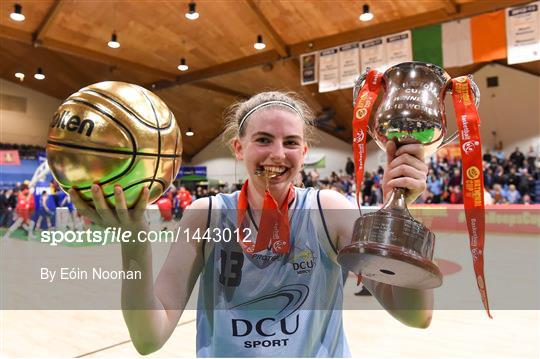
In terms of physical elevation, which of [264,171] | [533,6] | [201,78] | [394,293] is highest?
[201,78]

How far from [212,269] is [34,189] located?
11.2 meters

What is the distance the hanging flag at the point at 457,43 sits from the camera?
24.1ft

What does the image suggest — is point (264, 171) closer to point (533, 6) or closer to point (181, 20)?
point (533, 6)

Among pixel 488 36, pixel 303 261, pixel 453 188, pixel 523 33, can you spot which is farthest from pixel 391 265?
pixel 453 188

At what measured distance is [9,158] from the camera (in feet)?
50.6

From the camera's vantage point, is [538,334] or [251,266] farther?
[538,334]

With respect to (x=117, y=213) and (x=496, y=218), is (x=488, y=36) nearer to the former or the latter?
(x=496, y=218)

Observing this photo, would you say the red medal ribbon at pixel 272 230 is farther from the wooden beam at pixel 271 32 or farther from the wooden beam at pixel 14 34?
the wooden beam at pixel 14 34

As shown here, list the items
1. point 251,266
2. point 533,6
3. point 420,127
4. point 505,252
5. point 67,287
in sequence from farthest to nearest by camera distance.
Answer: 1. point 533,6
2. point 505,252
3. point 67,287
4. point 251,266
5. point 420,127

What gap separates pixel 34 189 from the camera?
10.8m

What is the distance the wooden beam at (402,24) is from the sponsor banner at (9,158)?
11.6 m

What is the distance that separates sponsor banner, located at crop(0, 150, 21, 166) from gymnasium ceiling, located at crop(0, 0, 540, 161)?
2.79 metres

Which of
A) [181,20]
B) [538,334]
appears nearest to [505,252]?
[538,334]

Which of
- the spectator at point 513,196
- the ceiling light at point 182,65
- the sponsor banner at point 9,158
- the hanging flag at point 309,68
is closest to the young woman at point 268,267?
the hanging flag at point 309,68
